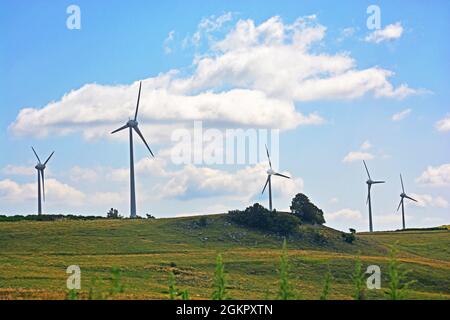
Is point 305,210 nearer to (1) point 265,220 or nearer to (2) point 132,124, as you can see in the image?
(1) point 265,220

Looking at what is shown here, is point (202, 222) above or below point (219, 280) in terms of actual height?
above

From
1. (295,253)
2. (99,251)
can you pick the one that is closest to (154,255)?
(99,251)

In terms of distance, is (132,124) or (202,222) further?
(132,124)

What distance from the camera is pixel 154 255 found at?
96.3 m

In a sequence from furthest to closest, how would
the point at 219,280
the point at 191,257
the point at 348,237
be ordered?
the point at 348,237
the point at 191,257
the point at 219,280

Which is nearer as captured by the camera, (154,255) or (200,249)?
(154,255)

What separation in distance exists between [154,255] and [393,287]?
75077 millimetres

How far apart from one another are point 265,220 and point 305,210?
11587 millimetres

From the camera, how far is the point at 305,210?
438 ft

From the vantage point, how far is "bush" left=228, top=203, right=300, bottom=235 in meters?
122

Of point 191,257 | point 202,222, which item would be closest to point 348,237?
→ point 202,222

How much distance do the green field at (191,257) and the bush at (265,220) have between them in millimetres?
2232

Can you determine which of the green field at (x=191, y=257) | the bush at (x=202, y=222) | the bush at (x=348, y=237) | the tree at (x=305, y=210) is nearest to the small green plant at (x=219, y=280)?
the green field at (x=191, y=257)
